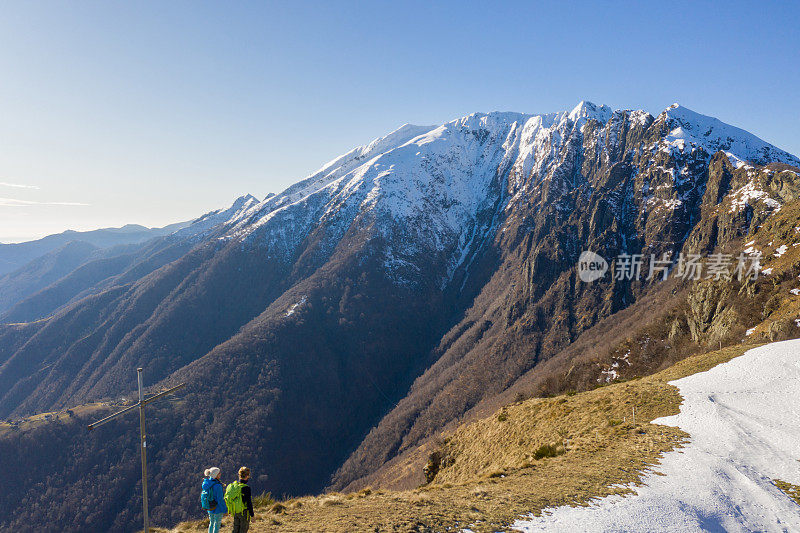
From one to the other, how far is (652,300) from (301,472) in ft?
571

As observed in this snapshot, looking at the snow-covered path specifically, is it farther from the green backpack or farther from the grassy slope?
the green backpack

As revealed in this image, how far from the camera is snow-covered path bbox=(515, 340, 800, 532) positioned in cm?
1527

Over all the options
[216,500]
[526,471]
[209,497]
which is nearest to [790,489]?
[526,471]

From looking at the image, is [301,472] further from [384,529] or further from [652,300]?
[384,529]

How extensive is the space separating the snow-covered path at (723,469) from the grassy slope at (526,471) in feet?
3.64

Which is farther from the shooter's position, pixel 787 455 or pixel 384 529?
pixel 787 455

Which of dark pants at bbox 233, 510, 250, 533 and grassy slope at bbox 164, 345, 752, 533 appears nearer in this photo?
dark pants at bbox 233, 510, 250, 533

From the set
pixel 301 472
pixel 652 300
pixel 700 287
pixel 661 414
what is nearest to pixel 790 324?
pixel 661 414

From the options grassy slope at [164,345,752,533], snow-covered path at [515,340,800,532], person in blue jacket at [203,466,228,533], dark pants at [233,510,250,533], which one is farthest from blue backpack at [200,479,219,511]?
snow-covered path at [515,340,800,532]

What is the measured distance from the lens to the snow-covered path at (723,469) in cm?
1527

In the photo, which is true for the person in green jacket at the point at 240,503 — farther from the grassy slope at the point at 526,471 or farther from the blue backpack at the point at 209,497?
the grassy slope at the point at 526,471

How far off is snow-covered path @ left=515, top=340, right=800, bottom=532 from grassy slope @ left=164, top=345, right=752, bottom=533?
3.64ft

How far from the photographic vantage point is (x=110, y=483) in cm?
15375

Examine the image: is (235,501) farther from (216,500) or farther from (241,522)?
(241,522)
